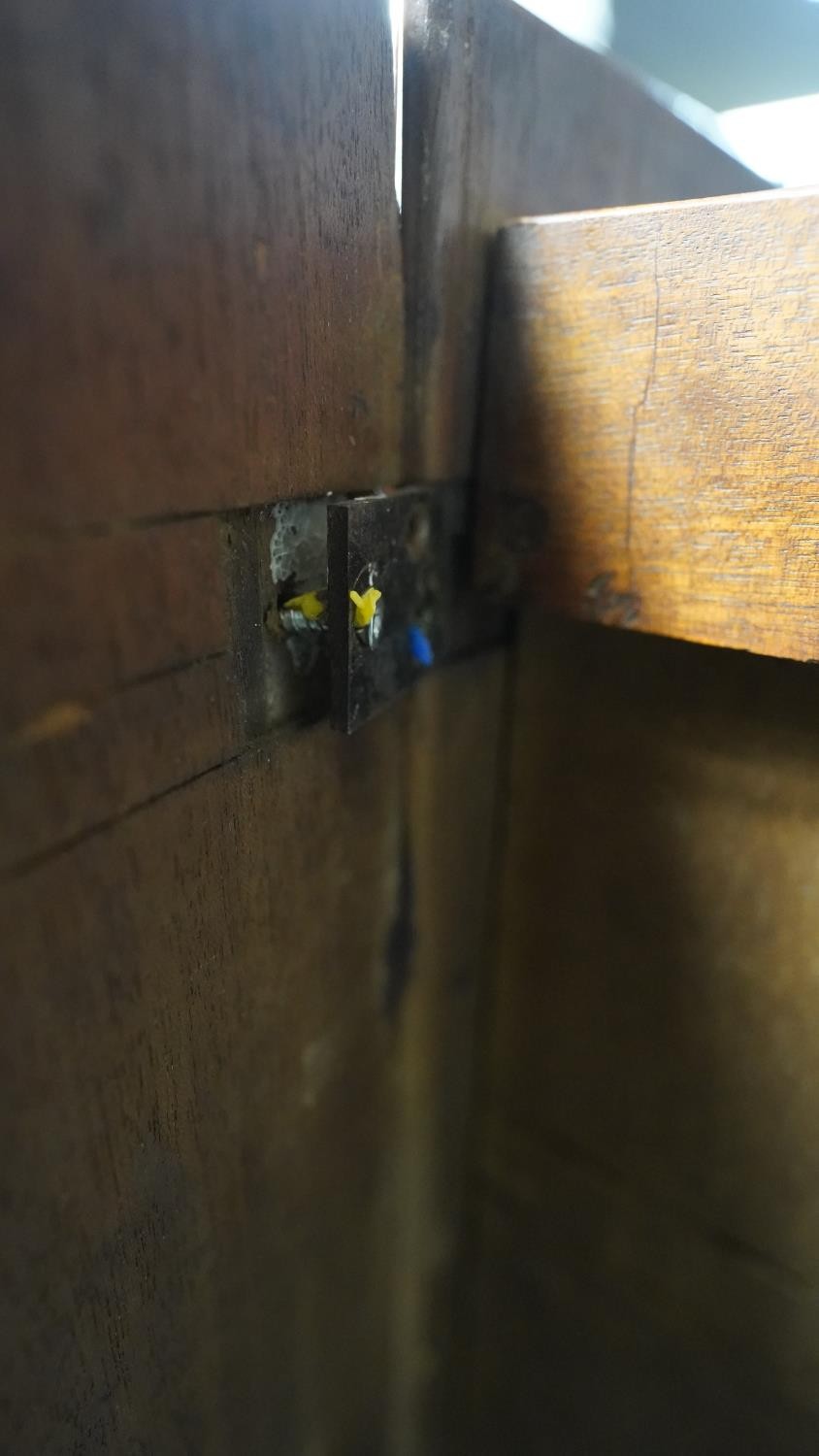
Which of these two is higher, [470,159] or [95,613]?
[470,159]

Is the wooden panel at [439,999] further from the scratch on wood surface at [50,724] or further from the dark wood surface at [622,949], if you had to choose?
the scratch on wood surface at [50,724]

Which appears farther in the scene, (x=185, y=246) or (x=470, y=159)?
(x=470, y=159)

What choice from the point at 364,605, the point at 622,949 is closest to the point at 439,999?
the point at 622,949

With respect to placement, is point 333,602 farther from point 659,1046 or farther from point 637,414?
point 659,1046

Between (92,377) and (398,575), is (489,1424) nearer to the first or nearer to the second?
(398,575)

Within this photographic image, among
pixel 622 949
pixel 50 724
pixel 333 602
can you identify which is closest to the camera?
pixel 50 724

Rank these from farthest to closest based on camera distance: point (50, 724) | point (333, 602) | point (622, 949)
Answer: point (622, 949)
point (333, 602)
point (50, 724)

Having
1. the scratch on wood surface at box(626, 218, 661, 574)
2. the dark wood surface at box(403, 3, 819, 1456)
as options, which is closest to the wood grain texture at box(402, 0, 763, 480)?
the dark wood surface at box(403, 3, 819, 1456)

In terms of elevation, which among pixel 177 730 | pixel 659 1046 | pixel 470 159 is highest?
pixel 470 159
